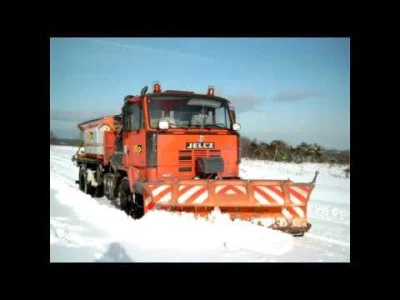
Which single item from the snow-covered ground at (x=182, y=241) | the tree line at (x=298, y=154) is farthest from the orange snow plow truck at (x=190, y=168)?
the tree line at (x=298, y=154)

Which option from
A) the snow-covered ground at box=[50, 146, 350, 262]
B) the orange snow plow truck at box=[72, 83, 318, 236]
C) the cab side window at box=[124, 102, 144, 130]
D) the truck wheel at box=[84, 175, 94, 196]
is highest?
the cab side window at box=[124, 102, 144, 130]

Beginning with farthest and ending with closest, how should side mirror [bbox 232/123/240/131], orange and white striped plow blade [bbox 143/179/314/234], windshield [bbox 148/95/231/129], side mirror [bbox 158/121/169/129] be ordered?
side mirror [bbox 232/123/240/131] → windshield [bbox 148/95/231/129] → side mirror [bbox 158/121/169/129] → orange and white striped plow blade [bbox 143/179/314/234]

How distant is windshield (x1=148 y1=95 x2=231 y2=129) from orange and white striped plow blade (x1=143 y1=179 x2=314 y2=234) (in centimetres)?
156

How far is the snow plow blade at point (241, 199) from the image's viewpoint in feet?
23.5

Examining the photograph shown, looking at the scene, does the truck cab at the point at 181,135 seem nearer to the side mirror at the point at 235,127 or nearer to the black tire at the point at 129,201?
the side mirror at the point at 235,127

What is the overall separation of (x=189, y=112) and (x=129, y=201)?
93.0 inches

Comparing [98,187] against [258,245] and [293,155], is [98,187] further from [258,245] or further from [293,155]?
[293,155]

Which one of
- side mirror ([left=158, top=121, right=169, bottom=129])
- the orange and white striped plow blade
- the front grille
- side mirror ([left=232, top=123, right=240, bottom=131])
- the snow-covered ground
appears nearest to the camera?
the snow-covered ground

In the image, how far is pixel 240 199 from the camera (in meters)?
7.26

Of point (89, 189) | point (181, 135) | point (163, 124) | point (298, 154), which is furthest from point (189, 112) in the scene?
point (298, 154)

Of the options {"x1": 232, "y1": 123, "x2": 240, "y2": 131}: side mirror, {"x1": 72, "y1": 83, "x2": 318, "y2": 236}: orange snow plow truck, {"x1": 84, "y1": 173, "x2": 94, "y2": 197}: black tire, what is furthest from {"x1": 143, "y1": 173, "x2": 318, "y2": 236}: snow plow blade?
{"x1": 84, "y1": 173, "x2": 94, "y2": 197}: black tire

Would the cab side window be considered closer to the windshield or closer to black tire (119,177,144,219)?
the windshield

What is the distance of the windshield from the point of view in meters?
8.25

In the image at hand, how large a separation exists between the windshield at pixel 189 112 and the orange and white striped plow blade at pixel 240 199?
61.6 inches
